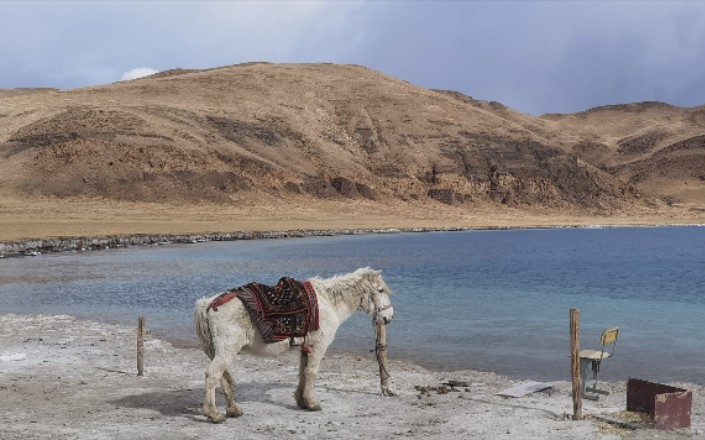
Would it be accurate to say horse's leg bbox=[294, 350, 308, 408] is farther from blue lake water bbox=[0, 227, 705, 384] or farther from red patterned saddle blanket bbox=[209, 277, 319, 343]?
blue lake water bbox=[0, 227, 705, 384]

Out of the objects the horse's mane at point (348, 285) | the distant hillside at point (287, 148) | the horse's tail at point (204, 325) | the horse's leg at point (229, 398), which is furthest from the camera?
the distant hillside at point (287, 148)

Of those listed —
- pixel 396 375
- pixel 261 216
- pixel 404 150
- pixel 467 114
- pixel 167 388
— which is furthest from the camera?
pixel 467 114

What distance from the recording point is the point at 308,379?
40.8ft

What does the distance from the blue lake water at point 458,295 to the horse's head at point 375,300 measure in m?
5.29

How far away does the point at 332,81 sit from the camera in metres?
189

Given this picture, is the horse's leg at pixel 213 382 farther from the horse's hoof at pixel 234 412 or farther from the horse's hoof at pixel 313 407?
the horse's hoof at pixel 313 407

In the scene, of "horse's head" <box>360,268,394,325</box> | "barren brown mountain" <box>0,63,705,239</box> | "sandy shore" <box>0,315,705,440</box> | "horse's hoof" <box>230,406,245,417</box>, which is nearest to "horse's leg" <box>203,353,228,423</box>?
"sandy shore" <box>0,315,705,440</box>

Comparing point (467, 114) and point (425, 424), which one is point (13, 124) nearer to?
point (467, 114)

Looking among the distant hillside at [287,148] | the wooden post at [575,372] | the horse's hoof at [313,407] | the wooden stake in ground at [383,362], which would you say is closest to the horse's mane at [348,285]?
the wooden stake in ground at [383,362]

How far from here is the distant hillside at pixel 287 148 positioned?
114 metres

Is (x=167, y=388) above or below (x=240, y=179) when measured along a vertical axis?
below

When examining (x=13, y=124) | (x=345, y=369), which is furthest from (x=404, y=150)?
(x=345, y=369)

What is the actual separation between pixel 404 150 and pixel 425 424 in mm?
141170

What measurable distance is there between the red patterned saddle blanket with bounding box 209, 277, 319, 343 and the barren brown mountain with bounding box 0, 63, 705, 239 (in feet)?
240
